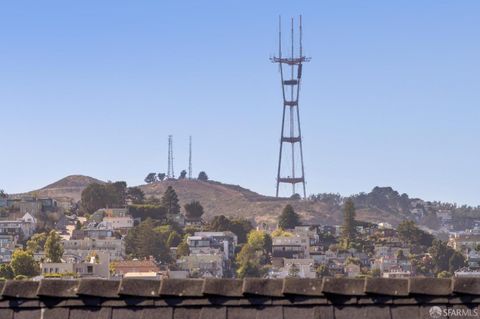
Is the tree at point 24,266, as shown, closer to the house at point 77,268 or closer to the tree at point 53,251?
the house at point 77,268

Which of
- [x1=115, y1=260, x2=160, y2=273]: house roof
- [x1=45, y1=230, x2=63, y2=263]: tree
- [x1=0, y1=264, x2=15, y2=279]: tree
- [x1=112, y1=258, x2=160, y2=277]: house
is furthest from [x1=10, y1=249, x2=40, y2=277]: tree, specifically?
[x1=115, y1=260, x2=160, y2=273]: house roof

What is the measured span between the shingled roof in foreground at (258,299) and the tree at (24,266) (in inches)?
6527

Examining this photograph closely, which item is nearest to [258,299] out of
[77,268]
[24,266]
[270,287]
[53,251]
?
[270,287]

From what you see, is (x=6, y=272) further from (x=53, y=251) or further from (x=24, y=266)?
(x=53, y=251)

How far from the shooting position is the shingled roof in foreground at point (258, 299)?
1006 centimetres

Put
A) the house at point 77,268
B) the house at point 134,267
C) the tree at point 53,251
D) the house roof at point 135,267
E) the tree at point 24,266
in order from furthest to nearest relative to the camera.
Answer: the tree at point 53,251 → the house roof at point 135,267 → the house at point 134,267 → the tree at point 24,266 → the house at point 77,268

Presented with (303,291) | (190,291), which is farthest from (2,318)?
(303,291)

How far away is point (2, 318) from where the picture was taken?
10.3m

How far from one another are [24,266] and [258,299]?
169608mm

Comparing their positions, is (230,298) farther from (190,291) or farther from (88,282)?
(88,282)

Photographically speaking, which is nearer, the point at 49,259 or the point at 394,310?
the point at 394,310

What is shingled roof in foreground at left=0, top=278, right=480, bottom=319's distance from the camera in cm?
1006

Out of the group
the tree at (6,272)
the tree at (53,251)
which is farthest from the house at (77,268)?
the tree at (53,251)

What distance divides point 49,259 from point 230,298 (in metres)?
182
